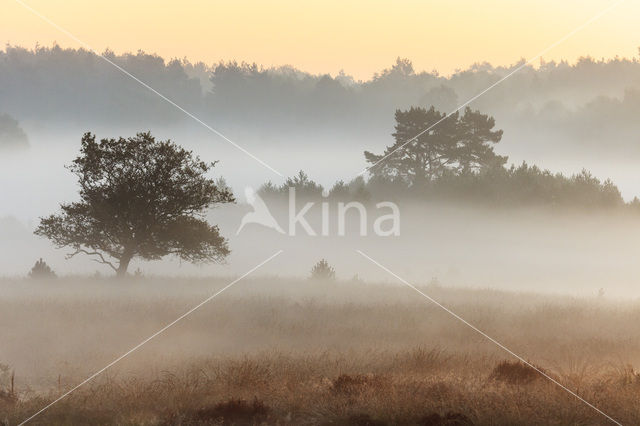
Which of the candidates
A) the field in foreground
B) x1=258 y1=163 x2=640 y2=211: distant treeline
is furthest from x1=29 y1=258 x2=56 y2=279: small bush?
x1=258 y1=163 x2=640 y2=211: distant treeline

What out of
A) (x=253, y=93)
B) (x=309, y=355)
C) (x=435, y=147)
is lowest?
(x=309, y=355)

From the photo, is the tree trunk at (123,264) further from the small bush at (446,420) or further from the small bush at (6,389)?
the small bush at (446,420)

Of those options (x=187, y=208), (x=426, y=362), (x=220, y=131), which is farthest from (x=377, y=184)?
(x=220, y=131)

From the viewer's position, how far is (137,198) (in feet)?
86.5

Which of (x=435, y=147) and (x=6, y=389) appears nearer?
(x=6, y=389)

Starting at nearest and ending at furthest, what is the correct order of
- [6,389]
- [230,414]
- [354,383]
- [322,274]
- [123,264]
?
[230,414], [354,383], [6,389], [123,264], [322,274]

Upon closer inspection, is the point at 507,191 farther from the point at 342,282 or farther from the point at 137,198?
the point at 137,198

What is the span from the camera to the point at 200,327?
66.8 feet

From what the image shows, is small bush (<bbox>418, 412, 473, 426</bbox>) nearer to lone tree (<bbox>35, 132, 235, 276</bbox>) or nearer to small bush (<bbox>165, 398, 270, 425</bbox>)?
small bush (<bbox>165, 398, 270, 425</bbox>)

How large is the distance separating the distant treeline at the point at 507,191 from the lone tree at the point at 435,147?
275 centimetres

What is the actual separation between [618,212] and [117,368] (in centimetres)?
4855

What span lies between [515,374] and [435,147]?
164 feet

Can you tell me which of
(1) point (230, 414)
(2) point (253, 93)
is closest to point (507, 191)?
(1) point (230, 414)

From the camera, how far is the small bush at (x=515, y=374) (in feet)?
42.6
